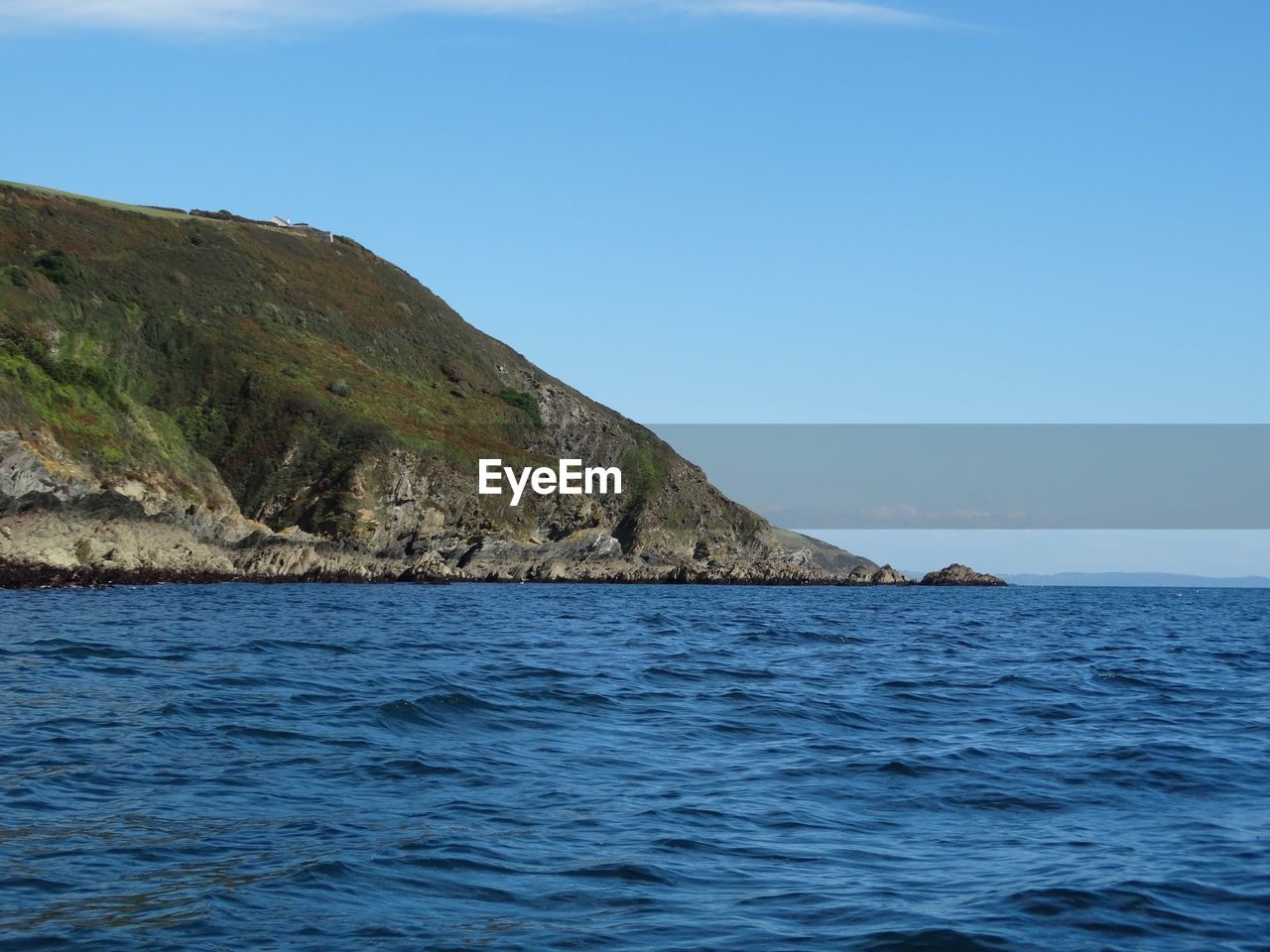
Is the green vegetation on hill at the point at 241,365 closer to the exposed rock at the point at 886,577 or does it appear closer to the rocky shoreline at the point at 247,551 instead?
the rocky shoreline at the point at 247,551

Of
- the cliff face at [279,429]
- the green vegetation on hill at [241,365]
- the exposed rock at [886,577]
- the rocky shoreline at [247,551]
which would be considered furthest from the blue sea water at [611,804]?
the exposed rock at [886,577]

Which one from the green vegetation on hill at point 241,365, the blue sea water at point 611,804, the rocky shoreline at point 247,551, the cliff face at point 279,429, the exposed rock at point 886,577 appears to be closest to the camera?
the blue sea water at point 611,804

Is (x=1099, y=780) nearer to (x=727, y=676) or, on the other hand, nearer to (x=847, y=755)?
(x=847, y=755)

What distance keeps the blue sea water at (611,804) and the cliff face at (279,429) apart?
4939cm

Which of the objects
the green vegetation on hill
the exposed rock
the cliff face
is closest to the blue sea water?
the cliff face

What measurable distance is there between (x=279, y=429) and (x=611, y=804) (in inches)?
4167

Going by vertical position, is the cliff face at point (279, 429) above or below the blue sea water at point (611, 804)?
above

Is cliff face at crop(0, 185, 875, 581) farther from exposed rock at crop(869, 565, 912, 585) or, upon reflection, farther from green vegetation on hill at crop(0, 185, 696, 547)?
exposed rock at crop(869, 565, 912, 585)

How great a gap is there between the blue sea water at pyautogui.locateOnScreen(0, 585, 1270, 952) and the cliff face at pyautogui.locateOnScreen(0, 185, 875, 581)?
49.4 m

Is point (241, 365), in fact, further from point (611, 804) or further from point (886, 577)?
point (611, 804)

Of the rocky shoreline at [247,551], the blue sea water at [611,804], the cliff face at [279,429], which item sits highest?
the cliff face at [279,429]

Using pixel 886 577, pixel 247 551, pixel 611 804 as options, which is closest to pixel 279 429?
pixel 247 551

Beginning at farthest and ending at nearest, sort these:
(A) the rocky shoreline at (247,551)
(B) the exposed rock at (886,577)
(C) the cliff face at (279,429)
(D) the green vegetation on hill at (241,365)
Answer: (B) the exposed rock at (886,577) → (D) the green vegetation on hill at (241,365) → (C) the cliff face at (279,429) → (A) the rocky shoreline at (247,551)

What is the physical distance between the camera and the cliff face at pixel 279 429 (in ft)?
268
